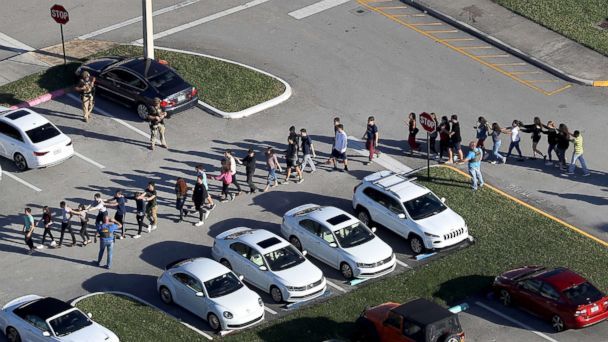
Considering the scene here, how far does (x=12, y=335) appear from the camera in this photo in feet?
113

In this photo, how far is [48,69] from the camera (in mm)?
48125

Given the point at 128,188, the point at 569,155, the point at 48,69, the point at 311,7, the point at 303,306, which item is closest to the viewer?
the point at 303,306

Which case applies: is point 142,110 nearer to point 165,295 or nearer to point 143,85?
point 143,85

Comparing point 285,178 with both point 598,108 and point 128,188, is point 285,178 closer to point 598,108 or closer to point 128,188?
point 128,188

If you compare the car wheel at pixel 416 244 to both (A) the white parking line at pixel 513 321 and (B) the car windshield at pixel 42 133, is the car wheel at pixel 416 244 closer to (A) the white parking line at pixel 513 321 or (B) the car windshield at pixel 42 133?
(A) the white parking line at pixel 513 321

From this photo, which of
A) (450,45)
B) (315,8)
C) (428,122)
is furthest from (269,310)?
(315,8)

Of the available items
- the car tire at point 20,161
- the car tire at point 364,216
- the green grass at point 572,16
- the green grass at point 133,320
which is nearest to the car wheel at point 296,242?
the car tire at point 364,216

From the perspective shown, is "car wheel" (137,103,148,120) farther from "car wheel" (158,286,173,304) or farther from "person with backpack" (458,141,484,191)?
"person with backpack" (458,141,484,191)

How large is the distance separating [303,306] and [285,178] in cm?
735

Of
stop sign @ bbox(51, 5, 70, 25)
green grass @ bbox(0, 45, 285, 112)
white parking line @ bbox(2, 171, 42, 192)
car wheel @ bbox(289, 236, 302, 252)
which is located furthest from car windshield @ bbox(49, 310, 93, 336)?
stop sign @ bbox(51, 5, 70, 25)

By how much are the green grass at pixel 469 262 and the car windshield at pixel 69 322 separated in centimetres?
386

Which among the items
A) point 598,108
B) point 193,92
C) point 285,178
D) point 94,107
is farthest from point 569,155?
point 94,107

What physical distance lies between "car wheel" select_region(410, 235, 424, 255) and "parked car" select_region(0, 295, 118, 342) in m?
10.1

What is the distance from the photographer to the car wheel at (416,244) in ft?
129
